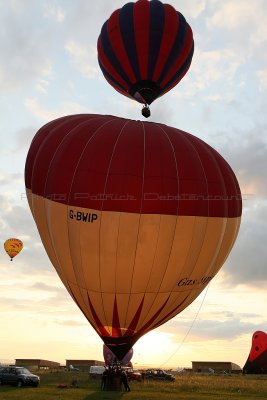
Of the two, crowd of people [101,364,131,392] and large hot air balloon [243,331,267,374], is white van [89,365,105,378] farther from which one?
large hot air balloon [243,331,267,374]

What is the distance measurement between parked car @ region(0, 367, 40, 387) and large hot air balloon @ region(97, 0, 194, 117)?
16.8 meters

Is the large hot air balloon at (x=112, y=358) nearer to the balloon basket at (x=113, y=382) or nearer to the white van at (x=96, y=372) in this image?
the balloon basket at (x=113, y=382)

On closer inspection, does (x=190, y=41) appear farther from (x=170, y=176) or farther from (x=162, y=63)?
(x=170, y=176)

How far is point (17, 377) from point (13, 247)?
22.0 m

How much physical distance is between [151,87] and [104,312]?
12.5 m

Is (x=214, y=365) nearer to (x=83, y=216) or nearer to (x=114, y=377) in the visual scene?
(x=114, y=377)

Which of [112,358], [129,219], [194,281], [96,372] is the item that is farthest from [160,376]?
[129,219]

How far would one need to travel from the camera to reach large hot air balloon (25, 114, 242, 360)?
22734 millimetres

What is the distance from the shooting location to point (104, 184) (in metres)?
22.8

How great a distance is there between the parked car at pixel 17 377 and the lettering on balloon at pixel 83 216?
13.2 metres

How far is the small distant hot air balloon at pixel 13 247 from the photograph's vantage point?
52500 mm

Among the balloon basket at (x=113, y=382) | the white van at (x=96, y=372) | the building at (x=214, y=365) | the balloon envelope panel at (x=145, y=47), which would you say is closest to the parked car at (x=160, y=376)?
the white van at (x=96, y=372)

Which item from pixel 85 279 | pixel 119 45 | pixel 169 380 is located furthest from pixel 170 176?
pixel 169 380

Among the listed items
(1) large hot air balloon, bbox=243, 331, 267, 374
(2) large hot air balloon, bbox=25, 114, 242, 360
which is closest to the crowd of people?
(2) large hot air balloon, bbox=25, 114, 242, 360
